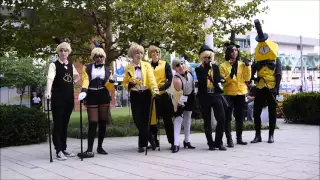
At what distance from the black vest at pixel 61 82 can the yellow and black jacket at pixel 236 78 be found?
9.91ft

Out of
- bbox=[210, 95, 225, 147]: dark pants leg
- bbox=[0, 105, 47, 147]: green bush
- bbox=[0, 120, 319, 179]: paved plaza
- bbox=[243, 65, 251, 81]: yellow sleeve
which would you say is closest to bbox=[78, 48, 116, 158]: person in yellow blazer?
bbox=[0, 120, 319, 179]: paved plaza

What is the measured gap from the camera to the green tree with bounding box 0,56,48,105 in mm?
31734

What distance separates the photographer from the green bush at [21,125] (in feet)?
27.1

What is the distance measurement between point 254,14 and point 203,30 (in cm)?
243

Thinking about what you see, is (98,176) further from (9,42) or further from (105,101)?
(9,42)

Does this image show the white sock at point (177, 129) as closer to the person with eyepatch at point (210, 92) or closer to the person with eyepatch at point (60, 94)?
the person with eyepatch at point (210, 92)

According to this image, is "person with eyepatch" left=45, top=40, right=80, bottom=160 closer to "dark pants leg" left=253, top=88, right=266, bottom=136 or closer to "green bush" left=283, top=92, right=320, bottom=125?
"dark pants leg" left=253, top=88, right=266, bottom=136

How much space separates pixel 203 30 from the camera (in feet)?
33.9

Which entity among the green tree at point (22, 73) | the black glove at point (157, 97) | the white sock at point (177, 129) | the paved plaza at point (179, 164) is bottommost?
the paved plaza at point (179, 164)

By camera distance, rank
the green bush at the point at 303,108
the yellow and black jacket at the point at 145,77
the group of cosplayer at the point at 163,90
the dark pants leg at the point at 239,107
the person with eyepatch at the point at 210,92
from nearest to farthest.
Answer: the group of cosplayer at the point at 163,90 < the yellow and black jacket at the point at 145,77 < the person with eyepatch at the point at 210,92 < the dark pants leg at the point at 239,107 < the green bush at the point at 303,108

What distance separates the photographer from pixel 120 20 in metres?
10.9

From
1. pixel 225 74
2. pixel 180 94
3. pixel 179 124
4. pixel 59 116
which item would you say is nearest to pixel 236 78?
pixel 225 74

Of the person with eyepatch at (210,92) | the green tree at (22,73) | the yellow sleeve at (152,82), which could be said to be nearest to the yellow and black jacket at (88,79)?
the yellow sleeve at (152,82)

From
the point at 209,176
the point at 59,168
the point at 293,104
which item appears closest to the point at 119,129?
the point at 59,168
